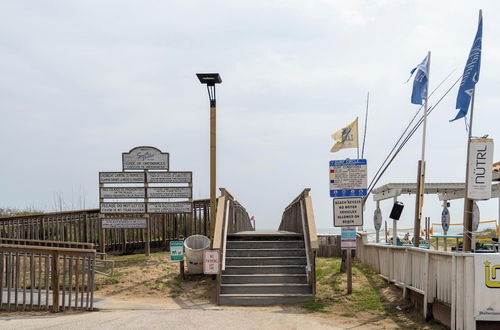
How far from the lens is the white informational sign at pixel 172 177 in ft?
59.5

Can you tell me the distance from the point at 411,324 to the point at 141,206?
10843mm

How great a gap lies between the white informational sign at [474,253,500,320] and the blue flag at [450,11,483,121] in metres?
6.28

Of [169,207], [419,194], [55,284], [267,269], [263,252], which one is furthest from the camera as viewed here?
[169,207]

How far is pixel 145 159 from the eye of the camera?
18297 mm

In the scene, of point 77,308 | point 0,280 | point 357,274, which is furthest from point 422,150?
point 0,280

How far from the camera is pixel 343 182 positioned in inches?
508

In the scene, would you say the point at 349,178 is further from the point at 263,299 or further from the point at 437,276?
the point at 437,276

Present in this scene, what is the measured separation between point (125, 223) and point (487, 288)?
12750mm

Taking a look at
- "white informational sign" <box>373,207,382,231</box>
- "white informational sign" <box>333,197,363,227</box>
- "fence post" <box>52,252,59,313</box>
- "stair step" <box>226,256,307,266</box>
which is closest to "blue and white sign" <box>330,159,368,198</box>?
"white informational sign" <box>333,197,363,227</box>

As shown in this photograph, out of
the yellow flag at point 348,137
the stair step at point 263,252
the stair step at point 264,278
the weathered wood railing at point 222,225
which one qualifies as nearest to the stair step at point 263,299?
the weathered wood railing at point 222,225

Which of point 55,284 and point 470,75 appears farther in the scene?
point 470,75

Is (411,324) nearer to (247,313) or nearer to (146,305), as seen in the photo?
(247,313)

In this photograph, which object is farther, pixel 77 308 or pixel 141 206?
pixel 141 206

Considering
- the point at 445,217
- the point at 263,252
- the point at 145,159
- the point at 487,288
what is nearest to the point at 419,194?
the point at 263,252
